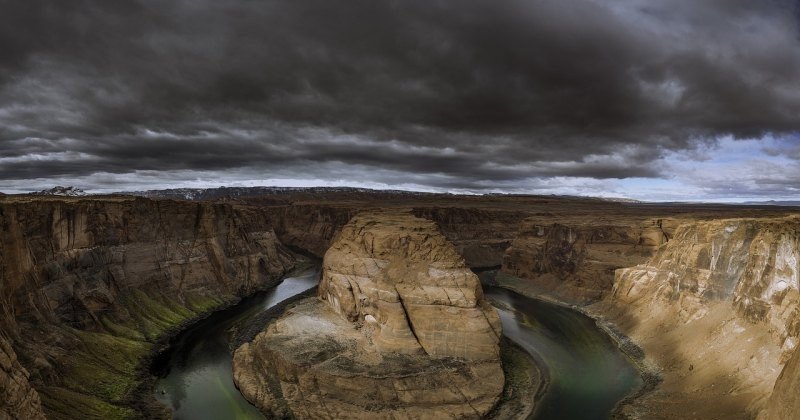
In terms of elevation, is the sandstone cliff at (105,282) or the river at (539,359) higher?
the sandstone cliff at (105,282)

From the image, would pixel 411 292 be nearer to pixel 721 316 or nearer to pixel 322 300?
pixel 322 300

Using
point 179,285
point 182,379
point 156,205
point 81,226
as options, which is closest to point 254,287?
point 179,285

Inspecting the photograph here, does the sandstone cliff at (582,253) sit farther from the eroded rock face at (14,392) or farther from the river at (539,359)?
the eroded rock face at (14,392)

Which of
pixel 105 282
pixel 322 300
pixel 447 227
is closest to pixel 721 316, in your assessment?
pixel 322 300

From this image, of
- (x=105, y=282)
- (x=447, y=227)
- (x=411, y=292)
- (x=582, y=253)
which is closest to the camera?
(x=411, y=292)

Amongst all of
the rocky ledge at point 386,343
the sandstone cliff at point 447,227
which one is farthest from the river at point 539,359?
the sandstone cliff at point 447,227
